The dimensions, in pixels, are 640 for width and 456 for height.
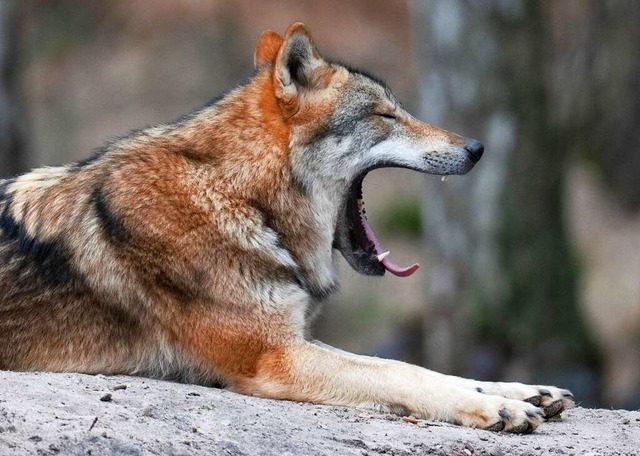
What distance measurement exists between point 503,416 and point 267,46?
263cm

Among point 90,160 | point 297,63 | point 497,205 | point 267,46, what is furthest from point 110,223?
point 497,205

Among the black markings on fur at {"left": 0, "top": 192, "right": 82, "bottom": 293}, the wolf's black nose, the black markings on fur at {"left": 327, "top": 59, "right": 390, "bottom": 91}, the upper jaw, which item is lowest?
the black markings on fur at {"left": 0, "top": 192, "right": 82, "bottom": 293}

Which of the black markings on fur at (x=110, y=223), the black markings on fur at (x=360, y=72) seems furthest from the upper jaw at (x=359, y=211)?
the black markings on fur at (x=110, y=223)

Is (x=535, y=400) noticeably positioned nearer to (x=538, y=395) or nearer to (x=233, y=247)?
(x=538, y=395)

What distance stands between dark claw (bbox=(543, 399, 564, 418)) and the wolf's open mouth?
3.70 feet

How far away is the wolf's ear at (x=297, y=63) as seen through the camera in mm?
6246

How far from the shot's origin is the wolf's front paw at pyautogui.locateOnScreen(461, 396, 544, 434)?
568cm

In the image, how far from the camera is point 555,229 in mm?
13664

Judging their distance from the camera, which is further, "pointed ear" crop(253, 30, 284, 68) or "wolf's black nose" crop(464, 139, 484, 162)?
"pointed ear" crop(253, 30, 284, 68)

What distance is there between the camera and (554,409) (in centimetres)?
616

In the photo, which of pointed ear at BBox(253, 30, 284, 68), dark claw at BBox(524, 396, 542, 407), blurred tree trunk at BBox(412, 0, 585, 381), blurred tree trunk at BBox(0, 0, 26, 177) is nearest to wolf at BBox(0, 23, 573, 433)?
dark claw at BBox(524, 396, 542, 407)

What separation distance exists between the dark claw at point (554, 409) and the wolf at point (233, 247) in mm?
16

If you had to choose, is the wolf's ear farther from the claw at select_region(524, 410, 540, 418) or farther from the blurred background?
the claw at select_region(524, 410, 540, 418)

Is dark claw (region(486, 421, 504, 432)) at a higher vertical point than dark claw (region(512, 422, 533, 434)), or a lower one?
lower
